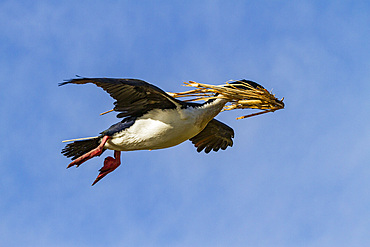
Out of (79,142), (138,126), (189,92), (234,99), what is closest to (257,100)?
(234,99)

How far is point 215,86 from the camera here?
6348 mm

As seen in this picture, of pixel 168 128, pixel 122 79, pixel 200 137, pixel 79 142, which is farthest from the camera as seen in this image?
pixel 200 137

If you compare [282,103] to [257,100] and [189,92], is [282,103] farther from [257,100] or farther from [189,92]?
[189,92]

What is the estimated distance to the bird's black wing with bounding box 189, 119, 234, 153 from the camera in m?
7.91

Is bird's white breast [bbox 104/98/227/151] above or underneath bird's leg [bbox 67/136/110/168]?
above

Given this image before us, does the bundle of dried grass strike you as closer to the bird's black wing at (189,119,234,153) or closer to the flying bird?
the flying bird

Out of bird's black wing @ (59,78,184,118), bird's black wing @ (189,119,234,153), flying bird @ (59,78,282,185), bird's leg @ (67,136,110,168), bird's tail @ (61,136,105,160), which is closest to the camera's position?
bird's black wing @ (59,78,184,118)

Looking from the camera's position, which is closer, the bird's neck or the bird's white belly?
the bird's white belly

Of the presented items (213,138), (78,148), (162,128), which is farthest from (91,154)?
(213,138)

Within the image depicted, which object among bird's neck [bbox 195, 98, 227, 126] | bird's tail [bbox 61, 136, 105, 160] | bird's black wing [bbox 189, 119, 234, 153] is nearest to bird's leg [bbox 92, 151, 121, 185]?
bird's tail [bbox 61, 136, 105, 160]

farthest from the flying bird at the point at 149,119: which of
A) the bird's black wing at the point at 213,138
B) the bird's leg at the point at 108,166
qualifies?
the bird's black wing at the point at 213,138

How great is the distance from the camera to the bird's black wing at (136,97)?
5.93 metres

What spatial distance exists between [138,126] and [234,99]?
1.06 meters

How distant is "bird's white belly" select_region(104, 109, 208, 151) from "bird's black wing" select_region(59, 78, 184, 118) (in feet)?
0.25
